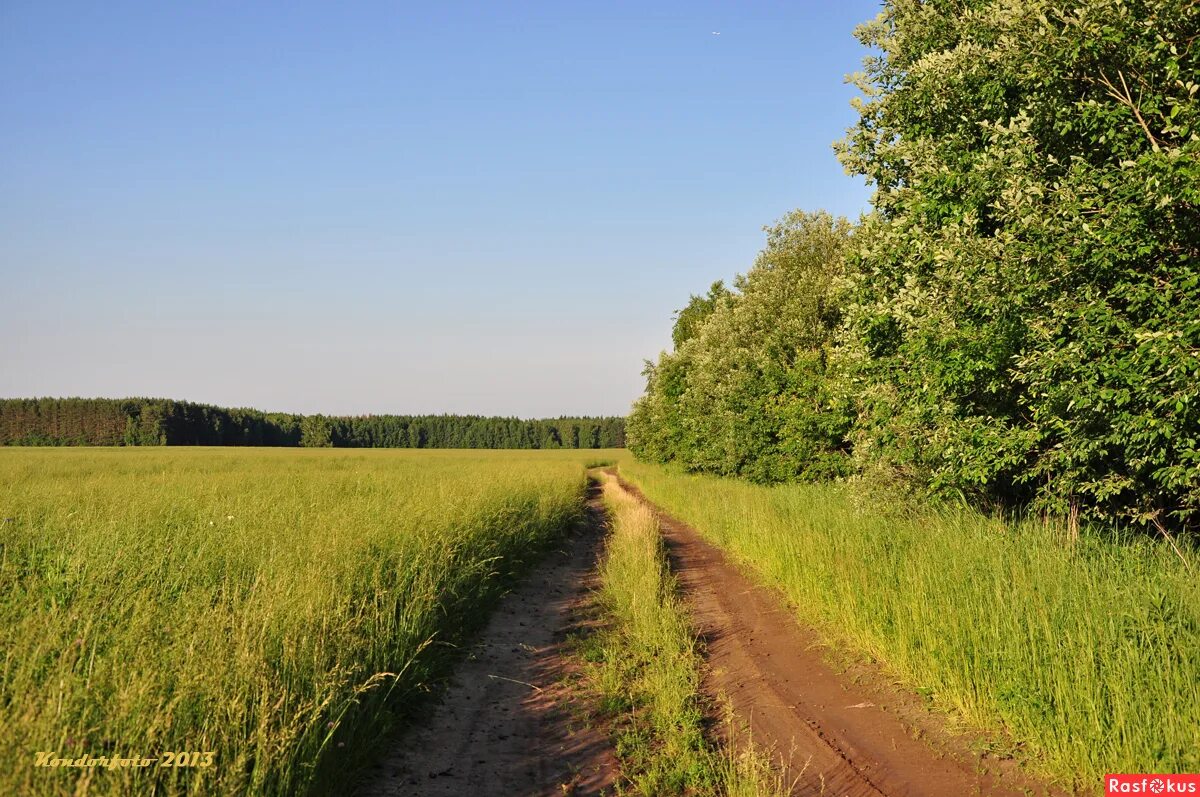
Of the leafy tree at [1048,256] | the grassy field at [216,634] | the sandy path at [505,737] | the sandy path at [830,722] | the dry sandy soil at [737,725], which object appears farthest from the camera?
the leafy tree at [1048,256]

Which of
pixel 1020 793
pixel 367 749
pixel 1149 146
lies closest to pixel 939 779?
pixel 1020 793

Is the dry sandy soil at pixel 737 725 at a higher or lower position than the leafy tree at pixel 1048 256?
lower

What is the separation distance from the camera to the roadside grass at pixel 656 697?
17.9 feet

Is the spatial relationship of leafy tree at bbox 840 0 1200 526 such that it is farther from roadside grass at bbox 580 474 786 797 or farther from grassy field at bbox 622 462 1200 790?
roadside grass at bbox 580 474 786 797

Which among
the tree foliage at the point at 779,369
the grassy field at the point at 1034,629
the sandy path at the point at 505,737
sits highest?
the tree foliage at the point at 779,369

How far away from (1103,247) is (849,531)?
5630 mm

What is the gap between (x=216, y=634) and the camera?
17.2 ft

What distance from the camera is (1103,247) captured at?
707 centimetres

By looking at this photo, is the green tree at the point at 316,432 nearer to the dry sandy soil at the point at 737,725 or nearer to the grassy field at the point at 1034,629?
the dry sandy soil at the point at 737,725

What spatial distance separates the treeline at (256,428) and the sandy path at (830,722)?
102273 millimetres

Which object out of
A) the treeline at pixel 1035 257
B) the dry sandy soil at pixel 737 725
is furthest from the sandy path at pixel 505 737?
the treeline at pixel 1035 257

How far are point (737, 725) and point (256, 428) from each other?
121 meters

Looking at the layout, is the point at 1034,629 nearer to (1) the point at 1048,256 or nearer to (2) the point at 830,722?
(2) the point at 830,722

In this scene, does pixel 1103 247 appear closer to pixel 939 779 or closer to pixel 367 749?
pixel 939 779
